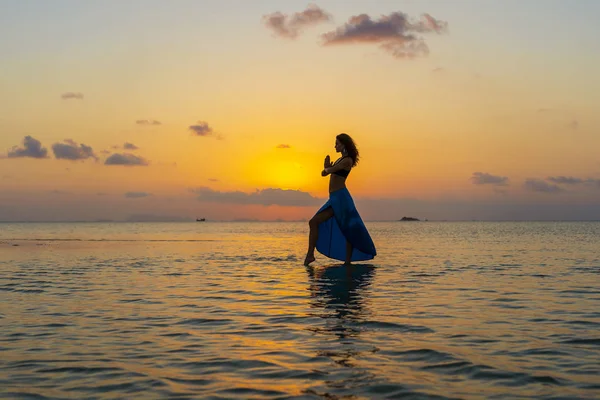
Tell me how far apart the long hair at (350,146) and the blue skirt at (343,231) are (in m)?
0.82

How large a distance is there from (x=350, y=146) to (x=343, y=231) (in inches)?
83.4

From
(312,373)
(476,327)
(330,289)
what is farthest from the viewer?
(330,289)

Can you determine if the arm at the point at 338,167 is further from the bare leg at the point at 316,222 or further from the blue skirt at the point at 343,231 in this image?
the bare leg at the point at 316,222

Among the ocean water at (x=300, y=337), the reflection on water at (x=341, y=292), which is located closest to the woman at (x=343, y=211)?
the reflection on water at (x=341, y=292)

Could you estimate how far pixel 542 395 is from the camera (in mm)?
4406

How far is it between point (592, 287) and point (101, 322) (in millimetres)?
8435

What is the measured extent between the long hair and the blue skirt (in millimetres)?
823

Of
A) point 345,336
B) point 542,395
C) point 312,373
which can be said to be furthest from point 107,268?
point 542,395

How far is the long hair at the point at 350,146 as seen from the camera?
15.5 metres

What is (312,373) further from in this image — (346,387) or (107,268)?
(107,268)

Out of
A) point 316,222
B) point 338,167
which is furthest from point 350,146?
point 316,222

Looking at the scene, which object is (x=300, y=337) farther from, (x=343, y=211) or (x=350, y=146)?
(x=350, y=146)

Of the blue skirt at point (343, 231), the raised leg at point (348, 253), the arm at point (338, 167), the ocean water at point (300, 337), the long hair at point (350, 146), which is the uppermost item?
the long hair at point (350, 146)

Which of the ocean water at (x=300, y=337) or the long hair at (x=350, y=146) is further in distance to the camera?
the long hair at (x=350, y=146)
